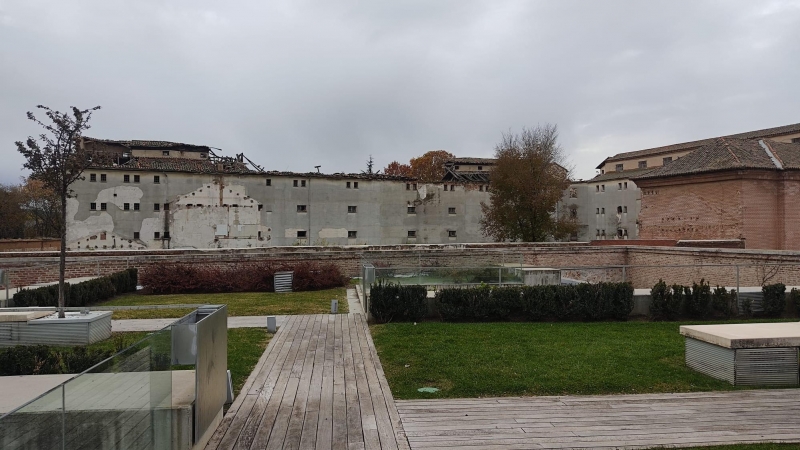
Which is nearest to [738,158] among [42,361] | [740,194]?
[740,194]

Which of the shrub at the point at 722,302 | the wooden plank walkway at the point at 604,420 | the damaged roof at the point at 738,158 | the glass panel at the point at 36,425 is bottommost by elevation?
the wooden plank walkway at the point at 604,420

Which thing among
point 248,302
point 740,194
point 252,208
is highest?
point 252,208

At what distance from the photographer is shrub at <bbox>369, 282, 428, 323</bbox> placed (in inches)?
451

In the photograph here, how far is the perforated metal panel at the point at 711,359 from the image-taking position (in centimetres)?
682

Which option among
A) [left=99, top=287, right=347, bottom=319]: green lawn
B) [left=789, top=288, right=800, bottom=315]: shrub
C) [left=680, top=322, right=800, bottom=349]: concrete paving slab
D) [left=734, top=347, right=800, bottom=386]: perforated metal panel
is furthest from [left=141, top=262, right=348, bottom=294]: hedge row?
[left=734, top=347, right=800, bottom=386]: perforated metal panel

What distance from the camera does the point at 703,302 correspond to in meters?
12.0

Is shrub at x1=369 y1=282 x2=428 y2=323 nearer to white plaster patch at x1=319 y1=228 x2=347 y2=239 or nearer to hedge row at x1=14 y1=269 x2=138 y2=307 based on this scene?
hedge row at x1=14 y1=269 x2=138 y2=307

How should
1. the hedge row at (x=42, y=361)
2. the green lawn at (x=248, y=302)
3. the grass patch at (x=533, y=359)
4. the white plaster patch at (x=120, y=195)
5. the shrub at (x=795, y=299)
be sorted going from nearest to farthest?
the hedge row at (x=42, y=361) → the grass patch at (x=533, y=359) → the shrub at (x=795, y=299) → the green lawn at (x=248, y=302) → the white plaster patch at (x=120, y=195)

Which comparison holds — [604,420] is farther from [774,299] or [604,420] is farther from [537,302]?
[774,299]

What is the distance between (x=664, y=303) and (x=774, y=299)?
2.63 m

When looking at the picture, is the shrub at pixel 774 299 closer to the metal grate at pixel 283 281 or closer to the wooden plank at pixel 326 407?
the wooden plank at pixel 326 407

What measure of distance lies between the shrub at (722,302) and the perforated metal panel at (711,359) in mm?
5346

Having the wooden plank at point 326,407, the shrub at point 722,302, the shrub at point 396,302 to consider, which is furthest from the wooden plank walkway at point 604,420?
the shrub at point 722,302

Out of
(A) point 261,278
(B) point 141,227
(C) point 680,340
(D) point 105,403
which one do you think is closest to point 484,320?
(C) point 680,340
